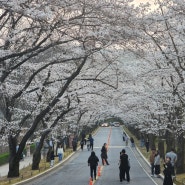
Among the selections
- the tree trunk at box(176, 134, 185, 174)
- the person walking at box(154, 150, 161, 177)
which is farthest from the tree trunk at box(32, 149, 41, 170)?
the tree trunk at box(176, 134, 185, 174)

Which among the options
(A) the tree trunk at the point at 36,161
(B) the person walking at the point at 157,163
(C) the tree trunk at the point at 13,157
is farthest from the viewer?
(A) the tree trunk at the point at 36,161

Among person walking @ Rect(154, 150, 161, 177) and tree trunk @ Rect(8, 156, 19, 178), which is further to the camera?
tree trunk @ Rect(8, 156, 19, 178)

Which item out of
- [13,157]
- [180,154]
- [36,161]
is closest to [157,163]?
[180,154]

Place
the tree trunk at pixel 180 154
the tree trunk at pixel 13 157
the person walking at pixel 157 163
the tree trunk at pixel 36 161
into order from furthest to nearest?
1. the tree trunk at pixel 36 161
2. the tree trunk at pixel 180 154
3. the tree trunk at pixel 13 157
4. the person walking at pixel 157 163

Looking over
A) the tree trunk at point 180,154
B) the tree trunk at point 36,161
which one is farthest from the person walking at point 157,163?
the tree trunk at point 36,161

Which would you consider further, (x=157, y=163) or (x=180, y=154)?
(x=180, y=154)

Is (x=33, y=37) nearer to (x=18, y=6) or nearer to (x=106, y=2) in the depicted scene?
(x=106, y=2)

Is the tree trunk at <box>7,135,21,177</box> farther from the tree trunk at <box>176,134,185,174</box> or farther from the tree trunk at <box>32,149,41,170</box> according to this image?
the tree trunk at <box>176,134,185,174</box>

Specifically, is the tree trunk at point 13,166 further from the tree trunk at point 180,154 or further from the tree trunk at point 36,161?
the tree trunk at point 180,154

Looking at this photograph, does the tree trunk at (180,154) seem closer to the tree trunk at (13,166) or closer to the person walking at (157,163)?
the person walking at (157,163)

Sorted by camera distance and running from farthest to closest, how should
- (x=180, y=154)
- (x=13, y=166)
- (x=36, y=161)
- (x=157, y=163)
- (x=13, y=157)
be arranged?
1. (x=36, y=161)
2. (x=180, y=154)
3. (x=13, y=166)
4. (x=13, y=157)
5. (x=157, y=163)

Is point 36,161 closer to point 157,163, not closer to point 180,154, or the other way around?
point 157,163

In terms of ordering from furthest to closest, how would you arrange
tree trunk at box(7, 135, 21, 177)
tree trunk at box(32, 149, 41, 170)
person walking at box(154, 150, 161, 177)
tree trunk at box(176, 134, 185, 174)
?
tree trunk at box(32, 149, 41, 170)
tree trunk at box(176, 134, 185, 174)
tree trunk at box(7, 135, 21, 177)
person walking at box(154, 150, 161, 177)

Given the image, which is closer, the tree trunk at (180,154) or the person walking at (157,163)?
the person walking at (157,163)
